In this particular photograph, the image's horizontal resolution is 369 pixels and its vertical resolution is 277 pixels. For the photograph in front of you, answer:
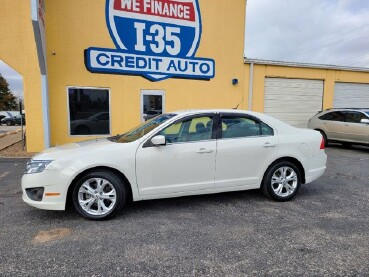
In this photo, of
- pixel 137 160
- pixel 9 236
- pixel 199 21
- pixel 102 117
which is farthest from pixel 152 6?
pixel 9 236

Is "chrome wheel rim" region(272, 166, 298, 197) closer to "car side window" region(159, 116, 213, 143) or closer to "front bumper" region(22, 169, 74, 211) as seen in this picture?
"car side window" region(159, 116, 213, 143)

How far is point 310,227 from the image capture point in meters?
3.68

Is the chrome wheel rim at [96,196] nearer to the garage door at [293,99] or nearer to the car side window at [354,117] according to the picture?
the car side window at [354,117]

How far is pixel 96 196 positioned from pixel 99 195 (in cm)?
4

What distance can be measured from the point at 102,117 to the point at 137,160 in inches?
252

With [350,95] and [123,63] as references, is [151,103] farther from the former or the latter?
[350,95]

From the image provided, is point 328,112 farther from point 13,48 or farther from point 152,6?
point 13,48

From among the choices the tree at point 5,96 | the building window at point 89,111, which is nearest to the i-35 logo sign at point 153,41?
the building window at point 89,111

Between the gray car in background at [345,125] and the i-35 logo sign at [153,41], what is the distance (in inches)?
198

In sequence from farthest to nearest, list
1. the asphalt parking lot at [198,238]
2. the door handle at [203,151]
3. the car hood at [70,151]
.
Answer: the door handle at [203,151] → the car hood at [70,151] → the asphalt parking lot at [198,238]

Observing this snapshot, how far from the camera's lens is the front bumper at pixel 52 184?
365 centimetres

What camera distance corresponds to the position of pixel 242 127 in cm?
461

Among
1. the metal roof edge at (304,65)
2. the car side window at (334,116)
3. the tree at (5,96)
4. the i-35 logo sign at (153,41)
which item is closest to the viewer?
the i-35 logo sign at (153,41)

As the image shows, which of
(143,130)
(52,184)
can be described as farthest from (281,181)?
(52,184)
